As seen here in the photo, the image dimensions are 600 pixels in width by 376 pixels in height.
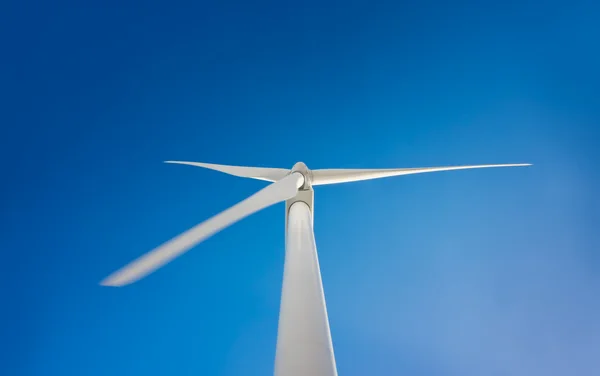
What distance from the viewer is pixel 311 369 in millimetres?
4426

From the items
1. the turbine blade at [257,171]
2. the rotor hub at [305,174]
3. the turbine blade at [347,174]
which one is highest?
the turbine blade at [257,171]

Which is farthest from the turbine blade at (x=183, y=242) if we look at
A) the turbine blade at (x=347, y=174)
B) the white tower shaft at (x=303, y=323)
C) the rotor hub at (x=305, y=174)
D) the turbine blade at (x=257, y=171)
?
the turbine blade at (x=257, y=171)

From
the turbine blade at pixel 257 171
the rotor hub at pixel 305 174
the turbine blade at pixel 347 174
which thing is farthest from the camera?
the turbine blade at pixel 257 171

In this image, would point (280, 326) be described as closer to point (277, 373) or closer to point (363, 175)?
point (277, 373)

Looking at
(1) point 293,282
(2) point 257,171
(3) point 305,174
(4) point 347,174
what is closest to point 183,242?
(1) point 293,282

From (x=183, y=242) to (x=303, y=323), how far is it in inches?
65.5

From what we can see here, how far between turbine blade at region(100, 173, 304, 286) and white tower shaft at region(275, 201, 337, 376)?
102 cm

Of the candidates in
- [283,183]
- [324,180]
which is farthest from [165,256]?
[324,180]

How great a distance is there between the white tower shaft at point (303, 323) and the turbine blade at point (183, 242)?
40.2 inches

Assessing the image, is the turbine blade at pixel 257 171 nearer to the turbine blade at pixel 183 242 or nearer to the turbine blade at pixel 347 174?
the turbine blade at pixel 347 174

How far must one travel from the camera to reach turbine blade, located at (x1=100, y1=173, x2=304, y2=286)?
446 cm

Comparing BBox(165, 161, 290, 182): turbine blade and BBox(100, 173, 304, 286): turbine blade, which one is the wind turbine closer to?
BBox(100, 173, 304, 286): turbine blade

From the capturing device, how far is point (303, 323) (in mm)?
5000

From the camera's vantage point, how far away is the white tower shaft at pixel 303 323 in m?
4.51
